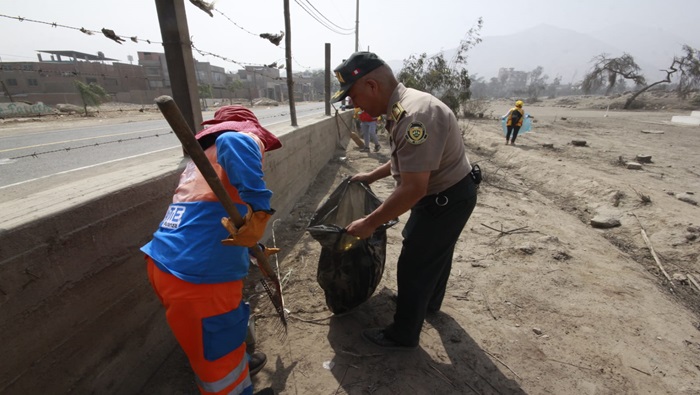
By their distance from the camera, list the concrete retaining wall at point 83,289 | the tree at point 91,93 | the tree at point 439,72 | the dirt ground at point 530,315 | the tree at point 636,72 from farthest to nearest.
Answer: the tree at point 636,72 < the tree at point 91,93 < the tree at point 439,72 < the dirt ground at point 530,315 < the concrete retaining wall at point 83,289

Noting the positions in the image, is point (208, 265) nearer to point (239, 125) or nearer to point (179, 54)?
point (239, 125)

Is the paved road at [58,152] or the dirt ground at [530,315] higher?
the paved road at [58,152]

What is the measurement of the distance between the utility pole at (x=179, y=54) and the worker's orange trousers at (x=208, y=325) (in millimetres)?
1437

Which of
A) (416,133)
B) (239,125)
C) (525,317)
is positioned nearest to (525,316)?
(525,317)

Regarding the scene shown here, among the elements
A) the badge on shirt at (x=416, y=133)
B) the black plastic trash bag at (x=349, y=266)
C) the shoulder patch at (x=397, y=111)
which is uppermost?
the shoulder patch at (x=397, y=111)

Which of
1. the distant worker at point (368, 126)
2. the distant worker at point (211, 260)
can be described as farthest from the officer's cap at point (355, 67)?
the distant worker at point (368, 126)

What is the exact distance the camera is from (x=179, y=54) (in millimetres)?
2215

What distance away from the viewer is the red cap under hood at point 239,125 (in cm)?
148

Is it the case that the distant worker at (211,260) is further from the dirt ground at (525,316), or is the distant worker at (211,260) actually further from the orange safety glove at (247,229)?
the dirt ground at (525,316)

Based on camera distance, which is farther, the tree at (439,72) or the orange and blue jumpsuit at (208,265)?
the tree at (439,72)

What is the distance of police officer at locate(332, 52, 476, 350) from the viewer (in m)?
1.59

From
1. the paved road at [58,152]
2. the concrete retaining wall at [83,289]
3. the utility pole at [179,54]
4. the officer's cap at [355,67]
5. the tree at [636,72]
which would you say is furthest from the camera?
the tree at [636,72]

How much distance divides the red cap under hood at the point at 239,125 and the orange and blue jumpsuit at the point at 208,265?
0.11 m

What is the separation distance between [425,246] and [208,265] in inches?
48.3
